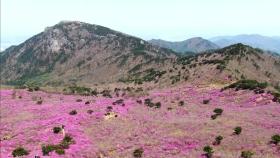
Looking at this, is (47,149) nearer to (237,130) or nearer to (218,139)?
(218,139)

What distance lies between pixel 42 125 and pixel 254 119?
85.1ft

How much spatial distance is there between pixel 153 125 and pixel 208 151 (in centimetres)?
1438

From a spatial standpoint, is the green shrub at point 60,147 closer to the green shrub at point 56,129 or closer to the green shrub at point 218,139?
the green shrub at point 56,129

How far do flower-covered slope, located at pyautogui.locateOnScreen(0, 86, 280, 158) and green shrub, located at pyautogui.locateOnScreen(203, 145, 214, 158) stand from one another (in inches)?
19.9

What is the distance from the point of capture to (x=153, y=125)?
2216 inches

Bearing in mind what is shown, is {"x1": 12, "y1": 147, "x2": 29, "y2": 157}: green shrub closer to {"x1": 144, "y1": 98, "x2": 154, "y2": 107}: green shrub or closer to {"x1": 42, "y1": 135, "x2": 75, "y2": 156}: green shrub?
{"x1": 42, "y1": 135, "x2": 75, "y2": 156}: green shrub

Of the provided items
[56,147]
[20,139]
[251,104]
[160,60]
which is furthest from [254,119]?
[160,60]

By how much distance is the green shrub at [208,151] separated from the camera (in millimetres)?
41875

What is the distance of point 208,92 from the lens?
79625 mm

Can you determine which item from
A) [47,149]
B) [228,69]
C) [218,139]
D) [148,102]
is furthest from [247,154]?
[228,69]

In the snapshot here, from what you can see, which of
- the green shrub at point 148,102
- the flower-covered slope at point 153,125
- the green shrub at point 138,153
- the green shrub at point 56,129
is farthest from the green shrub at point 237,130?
the green shrub at point 148,102

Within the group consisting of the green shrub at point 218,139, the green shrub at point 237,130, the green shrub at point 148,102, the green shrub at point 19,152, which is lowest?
the green shrub at point 19,152

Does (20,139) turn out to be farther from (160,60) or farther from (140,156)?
(160,60)

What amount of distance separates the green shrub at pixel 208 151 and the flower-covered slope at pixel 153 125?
1.66 ft
